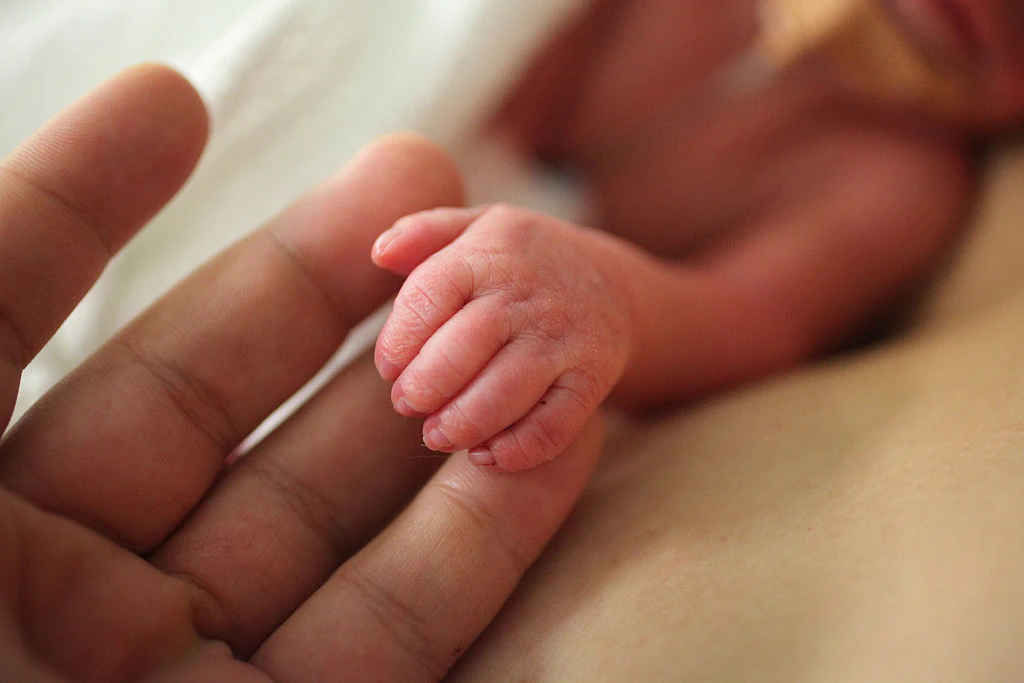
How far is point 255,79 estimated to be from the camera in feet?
2.27

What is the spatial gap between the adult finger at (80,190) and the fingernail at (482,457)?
27 cm

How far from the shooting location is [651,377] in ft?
2.15

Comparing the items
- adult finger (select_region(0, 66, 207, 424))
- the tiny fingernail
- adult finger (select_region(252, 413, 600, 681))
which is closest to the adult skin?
adult finger (select_region(252, 413, 600, 681))

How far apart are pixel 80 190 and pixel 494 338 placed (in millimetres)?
269

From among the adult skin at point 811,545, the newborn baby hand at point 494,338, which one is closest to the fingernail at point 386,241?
the newborn baby hand at point 494,338

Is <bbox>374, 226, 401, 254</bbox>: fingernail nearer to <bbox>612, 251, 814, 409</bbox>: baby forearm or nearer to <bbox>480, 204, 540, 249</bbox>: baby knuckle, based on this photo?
<bbox>480, 204, 540, 249</bbox>: baby knuckle

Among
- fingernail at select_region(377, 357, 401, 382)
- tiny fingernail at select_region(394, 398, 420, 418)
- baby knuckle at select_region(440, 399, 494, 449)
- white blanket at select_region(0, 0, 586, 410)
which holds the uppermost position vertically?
white blanket at select_region(0, 0, 586, 410)

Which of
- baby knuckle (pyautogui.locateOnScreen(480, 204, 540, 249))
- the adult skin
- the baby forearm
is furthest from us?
the baby forearm

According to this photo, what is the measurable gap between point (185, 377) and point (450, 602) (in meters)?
0.22

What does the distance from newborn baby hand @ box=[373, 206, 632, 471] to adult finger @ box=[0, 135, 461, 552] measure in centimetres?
7

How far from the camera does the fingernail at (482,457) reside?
45 cm

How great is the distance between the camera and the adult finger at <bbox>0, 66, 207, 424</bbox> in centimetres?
45

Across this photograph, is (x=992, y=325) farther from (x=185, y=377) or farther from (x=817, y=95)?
(x=185, y=377)

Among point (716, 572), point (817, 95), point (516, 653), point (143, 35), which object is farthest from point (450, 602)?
point (817, 95)
